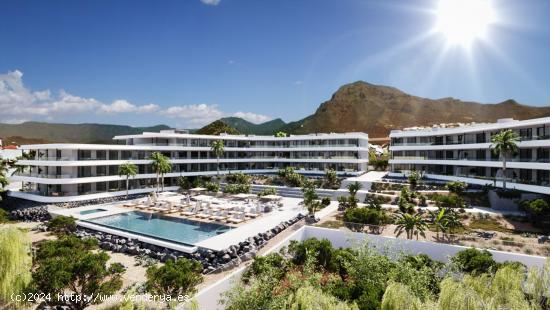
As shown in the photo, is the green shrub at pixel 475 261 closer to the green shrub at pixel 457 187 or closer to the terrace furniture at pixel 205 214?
the green shrub at pixel 457 187

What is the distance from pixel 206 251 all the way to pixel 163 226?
988 centimetres

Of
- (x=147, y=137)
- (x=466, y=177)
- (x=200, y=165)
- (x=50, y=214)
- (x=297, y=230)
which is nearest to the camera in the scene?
(x=297, y=230)

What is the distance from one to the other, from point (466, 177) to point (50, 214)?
2132 inches

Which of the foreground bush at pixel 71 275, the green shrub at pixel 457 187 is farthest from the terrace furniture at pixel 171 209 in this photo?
the green shrub at pixel 457 187

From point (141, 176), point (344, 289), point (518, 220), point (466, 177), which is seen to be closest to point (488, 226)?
point (518, 220)

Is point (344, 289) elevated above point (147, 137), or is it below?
below

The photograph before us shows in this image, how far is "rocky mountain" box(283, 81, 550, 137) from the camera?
6344 inches

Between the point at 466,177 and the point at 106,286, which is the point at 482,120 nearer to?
the point at 466,177

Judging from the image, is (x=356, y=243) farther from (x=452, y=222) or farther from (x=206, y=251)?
(x=206, y=251)

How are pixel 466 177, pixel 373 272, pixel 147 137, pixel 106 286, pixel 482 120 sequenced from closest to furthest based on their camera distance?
pixel 106 286 < pixel 373 272 < pixel 466 177 < pixel 147 137 < pixel 482 120

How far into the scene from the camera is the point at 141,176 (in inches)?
1966

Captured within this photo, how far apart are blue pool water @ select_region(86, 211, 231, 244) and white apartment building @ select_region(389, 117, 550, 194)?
108 ft

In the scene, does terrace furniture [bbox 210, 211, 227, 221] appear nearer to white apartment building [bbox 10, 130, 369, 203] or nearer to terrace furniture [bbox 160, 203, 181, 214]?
terrace furniture [bbox 160, 203, 181, 214]

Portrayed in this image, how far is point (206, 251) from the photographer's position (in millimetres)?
24688
